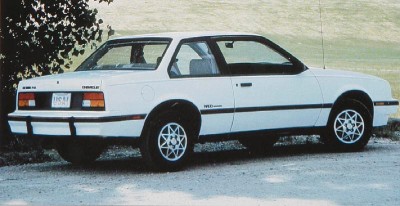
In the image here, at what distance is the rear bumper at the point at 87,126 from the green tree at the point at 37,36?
3811 millimetres

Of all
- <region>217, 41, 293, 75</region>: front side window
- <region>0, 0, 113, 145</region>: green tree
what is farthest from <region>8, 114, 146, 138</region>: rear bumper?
<region>0, 0, 113, 145</region>: green tree

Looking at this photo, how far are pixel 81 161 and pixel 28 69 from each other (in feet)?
11.5

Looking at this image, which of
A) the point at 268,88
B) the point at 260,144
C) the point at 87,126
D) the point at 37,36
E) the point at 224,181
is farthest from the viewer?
the point at 37,36

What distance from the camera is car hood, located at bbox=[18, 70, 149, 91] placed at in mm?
9391

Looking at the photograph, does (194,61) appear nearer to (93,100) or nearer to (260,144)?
(93,100)

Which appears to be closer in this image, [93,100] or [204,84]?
[93,100]

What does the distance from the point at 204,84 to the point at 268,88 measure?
0.91 meters

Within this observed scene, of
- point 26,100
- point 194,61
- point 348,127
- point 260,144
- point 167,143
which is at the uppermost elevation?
point 194,61

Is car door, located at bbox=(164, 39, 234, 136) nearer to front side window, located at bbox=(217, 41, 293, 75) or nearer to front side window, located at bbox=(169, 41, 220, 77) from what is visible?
front side window, located at bbox=(169, 41, 220, 77)

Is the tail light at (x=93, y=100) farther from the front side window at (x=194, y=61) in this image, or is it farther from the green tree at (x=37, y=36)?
the green tree at (x=37, y=36)

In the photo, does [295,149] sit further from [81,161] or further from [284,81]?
[81,161]

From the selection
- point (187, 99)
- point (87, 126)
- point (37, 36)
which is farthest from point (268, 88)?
point (37, 36)

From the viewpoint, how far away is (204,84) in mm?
10086

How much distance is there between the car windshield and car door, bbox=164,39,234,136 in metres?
0.24
